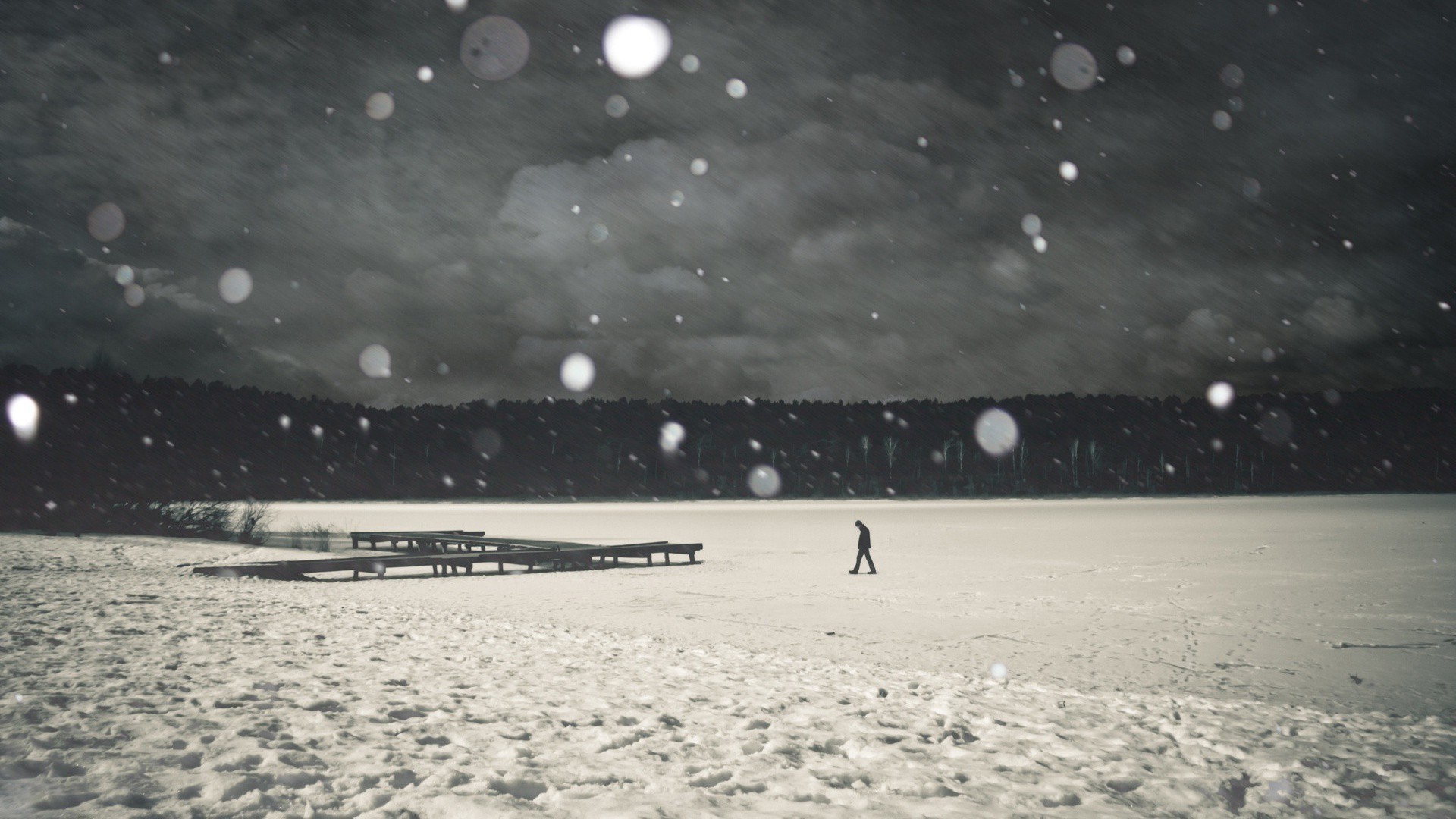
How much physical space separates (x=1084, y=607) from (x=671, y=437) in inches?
7079

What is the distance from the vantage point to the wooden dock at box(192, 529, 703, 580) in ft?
62.0

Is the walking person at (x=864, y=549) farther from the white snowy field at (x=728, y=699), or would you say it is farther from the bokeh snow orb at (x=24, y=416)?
the bokeh snow orb at (x=24, y=416)

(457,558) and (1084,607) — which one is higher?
(457,558)

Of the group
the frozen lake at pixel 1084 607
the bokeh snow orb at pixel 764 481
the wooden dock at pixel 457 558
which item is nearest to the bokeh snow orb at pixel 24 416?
the wooden dock at pixel 457 558

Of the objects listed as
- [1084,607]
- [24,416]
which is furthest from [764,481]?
[1084,607]

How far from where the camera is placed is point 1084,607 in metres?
14.2

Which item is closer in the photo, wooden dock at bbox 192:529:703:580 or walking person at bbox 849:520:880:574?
wooden dock at bbox 192:529:703:580

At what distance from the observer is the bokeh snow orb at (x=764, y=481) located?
131 metres

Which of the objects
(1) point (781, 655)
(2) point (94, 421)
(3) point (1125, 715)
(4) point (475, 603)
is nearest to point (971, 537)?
(4) point (475, 603)

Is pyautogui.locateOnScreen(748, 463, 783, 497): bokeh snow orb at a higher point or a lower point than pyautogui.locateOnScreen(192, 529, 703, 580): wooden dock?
higher

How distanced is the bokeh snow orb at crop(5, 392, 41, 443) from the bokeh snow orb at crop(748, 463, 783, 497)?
78.5 m

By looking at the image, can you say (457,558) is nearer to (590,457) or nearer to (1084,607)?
(1084,607)

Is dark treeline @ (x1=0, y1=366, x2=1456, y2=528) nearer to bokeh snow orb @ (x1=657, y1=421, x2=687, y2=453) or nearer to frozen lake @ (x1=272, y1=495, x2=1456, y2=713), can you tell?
bokeh snow orb @ (x1=657, y1=421, x2=687, y2=453)

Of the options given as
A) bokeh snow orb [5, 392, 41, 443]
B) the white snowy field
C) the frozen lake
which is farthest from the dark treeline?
the white snowy field
